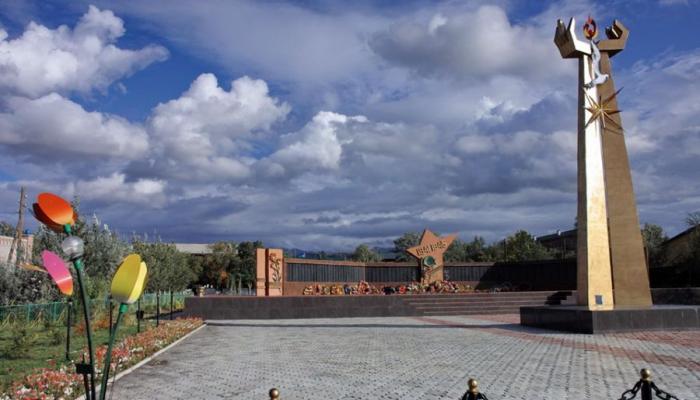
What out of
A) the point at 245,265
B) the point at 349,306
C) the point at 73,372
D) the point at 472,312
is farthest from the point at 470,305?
the point at 245,265

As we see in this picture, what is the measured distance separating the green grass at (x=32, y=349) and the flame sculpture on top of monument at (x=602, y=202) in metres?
12.3

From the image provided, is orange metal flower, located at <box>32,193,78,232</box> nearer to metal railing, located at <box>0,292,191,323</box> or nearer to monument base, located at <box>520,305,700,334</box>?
monument base, located at <box>520,305,700,334</box>

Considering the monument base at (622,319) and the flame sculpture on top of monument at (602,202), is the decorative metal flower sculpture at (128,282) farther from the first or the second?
the flame sculpture on top of monument at (602,202)

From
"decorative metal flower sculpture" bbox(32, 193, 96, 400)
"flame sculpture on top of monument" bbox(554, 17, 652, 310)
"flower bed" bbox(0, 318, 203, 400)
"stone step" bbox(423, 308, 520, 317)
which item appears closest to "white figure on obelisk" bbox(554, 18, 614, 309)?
"flame sculpture on top of monument" bbox(554, 17, 652, 310)

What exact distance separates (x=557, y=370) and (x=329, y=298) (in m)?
14.2

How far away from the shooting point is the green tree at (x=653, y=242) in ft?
112

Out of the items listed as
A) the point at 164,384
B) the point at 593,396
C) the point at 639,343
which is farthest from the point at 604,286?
the point at 164,384

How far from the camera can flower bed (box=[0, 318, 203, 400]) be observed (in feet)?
24.2

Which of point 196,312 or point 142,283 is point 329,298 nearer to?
point 196,312

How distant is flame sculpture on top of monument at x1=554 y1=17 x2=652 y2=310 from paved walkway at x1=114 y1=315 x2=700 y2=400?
1953 mm

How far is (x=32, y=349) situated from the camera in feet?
40.1

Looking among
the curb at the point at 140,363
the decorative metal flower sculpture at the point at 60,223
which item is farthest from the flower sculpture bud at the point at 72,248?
the curb at the point at 140,363

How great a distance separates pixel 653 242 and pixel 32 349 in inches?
1689

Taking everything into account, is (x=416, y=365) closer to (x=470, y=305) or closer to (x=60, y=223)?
(x=60, y=223)
